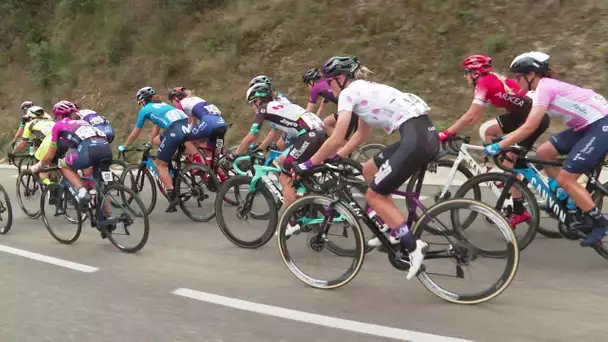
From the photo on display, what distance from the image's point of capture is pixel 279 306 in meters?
4.28

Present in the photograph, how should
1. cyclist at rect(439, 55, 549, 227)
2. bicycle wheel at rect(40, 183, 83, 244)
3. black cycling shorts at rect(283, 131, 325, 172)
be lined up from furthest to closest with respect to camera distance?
bicycle wheel at rect(40, 183, 83, 244)
black cycling shorts at rect(283, 131, 325, 172)
cyclist at rect(439, 55, 549, 227)

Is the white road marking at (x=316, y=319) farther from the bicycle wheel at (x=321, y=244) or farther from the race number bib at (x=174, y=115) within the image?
the race number bib at (x=174, y=115)

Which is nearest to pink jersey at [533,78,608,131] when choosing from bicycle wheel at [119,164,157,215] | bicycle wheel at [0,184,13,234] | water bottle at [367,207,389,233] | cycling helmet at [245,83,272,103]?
water bottle at [367,207,389,233]

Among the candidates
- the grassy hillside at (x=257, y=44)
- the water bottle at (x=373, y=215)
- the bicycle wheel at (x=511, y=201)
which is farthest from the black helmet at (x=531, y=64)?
the grassy hillside at (x=257, y=44)

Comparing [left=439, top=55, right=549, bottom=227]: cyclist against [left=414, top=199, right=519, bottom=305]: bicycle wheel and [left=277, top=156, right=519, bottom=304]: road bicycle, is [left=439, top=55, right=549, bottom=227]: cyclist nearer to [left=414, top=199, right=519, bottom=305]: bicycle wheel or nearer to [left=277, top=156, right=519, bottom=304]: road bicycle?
[left=277, top=156, right=519, bottom=304]: road bicycle

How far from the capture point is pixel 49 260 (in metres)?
5.89

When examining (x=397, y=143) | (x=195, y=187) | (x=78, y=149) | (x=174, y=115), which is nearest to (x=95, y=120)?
(x=174, y=115)

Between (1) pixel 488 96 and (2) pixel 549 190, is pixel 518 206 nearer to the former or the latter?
(2) pixel 549 190

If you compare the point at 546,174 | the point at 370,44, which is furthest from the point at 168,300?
the point at 370,44

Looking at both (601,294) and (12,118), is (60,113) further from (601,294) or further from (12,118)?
(12,118)

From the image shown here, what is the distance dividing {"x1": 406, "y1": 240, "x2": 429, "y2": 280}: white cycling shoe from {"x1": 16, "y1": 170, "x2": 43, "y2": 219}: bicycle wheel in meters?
6.08

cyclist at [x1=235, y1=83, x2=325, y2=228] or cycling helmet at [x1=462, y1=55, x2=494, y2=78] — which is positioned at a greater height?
cycling helmet at [x1=462, y1=55, x2=494, y2=78]

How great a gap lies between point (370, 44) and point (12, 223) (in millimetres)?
10153

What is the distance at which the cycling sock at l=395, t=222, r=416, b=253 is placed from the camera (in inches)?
164
